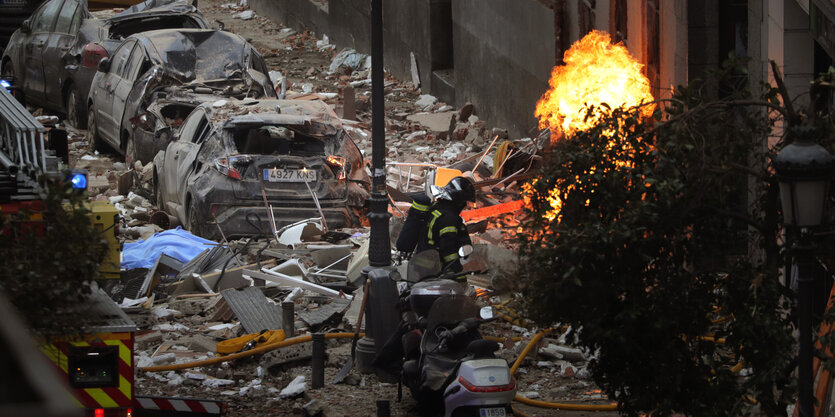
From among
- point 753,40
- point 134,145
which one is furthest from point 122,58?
point 753,40

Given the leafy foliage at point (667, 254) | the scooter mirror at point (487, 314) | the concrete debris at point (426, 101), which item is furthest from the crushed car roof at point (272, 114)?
the concrete debris at point (426, 101)

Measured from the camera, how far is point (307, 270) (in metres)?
11.4

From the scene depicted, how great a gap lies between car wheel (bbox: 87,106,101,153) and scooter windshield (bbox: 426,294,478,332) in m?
11.7

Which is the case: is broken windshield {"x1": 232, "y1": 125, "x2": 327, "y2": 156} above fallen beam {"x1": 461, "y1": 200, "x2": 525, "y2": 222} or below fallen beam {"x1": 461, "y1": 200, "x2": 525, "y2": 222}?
above

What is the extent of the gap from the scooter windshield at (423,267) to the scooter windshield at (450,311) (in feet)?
1.72

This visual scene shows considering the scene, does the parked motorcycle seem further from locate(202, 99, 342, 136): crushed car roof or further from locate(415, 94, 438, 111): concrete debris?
locate(415, 94, 438, 111): concrete debris

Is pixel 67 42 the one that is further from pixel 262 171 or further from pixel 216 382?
pixel 216 382

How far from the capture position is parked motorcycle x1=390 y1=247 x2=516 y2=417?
6.39 meters

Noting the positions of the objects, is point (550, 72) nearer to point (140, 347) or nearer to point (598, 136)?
point (140, 347)

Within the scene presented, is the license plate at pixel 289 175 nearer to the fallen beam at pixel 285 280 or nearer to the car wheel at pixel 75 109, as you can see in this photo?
the fallen beam at pixel 285 280

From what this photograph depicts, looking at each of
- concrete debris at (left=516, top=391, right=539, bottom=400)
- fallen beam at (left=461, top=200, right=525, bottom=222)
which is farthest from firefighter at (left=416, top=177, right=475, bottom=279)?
fallen beam at (left=461, top=200, right=525, bottom=222)

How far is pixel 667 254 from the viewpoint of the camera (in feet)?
18.3

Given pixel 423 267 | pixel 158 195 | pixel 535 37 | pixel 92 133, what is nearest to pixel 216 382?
pixel 423 267

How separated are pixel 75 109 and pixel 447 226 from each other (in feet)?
39.7
